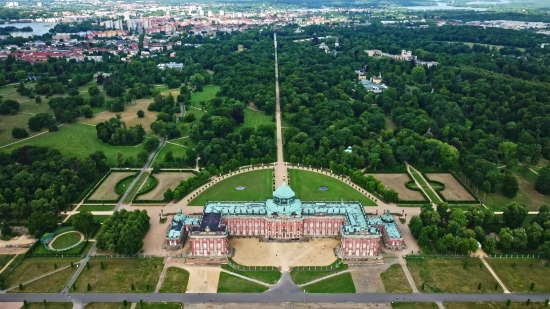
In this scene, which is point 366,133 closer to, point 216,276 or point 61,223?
point 216,276

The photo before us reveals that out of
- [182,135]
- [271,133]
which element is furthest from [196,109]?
[271,133]

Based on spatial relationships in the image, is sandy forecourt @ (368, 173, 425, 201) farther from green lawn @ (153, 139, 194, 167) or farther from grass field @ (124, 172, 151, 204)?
grass field @ (124, 172, 151, 204)

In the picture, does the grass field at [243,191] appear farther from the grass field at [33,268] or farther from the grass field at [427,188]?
the grass field at [427,188]

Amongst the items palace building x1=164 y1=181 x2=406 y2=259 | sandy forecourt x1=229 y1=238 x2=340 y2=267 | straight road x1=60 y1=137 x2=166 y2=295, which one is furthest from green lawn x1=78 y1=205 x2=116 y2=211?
sandy forecourt x1=229 y1=238 x2=340 y2=267

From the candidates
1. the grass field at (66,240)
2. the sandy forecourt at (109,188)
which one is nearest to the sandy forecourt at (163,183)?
the sandy forecourt at (109,188)

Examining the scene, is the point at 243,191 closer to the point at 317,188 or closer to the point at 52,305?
the point at 317,188
